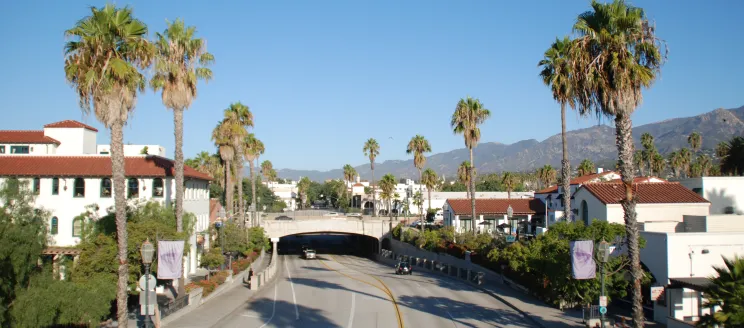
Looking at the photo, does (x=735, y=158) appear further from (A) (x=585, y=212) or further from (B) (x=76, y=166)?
(B) (x=76, y=166)

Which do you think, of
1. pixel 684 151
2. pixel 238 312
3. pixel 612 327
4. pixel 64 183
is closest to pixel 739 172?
pixel 684 151

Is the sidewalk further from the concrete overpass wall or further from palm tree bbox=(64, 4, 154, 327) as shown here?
the concrete overpass wall

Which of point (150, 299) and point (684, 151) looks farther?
point (684, 151)

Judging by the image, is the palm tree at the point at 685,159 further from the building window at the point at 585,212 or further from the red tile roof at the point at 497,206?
the building window at the point at 585,212

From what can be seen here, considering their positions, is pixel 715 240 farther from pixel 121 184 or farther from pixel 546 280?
pixel 121 184

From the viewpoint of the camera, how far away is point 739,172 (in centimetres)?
8150

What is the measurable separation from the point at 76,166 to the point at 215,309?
15.9 metres

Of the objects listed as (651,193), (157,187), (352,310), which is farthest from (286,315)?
(651,193)

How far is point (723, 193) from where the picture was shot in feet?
158

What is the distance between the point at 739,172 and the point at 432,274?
165 ft

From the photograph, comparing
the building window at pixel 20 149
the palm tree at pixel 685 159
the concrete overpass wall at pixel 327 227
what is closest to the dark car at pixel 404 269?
the concrete overpass wall at pixel 327 227

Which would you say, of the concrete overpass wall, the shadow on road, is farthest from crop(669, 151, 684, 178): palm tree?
the shadow on road

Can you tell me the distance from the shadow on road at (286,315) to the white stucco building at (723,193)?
3264cm

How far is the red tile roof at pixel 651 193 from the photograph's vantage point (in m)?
44.2
